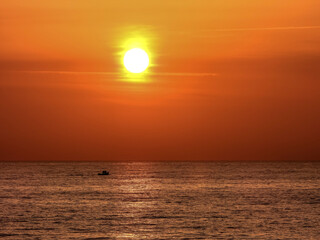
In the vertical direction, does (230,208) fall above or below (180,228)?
above

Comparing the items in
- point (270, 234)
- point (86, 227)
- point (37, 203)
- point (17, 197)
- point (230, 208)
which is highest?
point (17, 197)

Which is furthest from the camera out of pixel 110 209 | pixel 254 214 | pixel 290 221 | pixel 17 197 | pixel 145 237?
pixel 17 197

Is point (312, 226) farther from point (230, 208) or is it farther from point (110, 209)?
point (110, 209)

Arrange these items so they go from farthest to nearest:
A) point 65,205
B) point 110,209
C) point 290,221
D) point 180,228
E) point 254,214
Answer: point 65,205 < point 110,209 < point 254,214 < point 290,221 < point 180,228

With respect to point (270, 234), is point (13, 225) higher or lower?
higher

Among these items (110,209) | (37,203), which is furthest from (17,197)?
(110,209)

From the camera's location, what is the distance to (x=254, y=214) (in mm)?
71812

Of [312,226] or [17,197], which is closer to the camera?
[312,226]

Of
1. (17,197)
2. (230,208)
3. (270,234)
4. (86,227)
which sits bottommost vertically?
(270,234)

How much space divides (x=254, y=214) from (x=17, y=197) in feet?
160

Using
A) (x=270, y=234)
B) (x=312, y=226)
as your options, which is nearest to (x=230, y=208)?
(x=312, y=226)

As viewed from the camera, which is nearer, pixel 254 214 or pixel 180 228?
pixel 180 228

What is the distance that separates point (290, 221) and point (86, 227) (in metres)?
23.2

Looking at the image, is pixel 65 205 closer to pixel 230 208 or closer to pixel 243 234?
pixel 230 208
